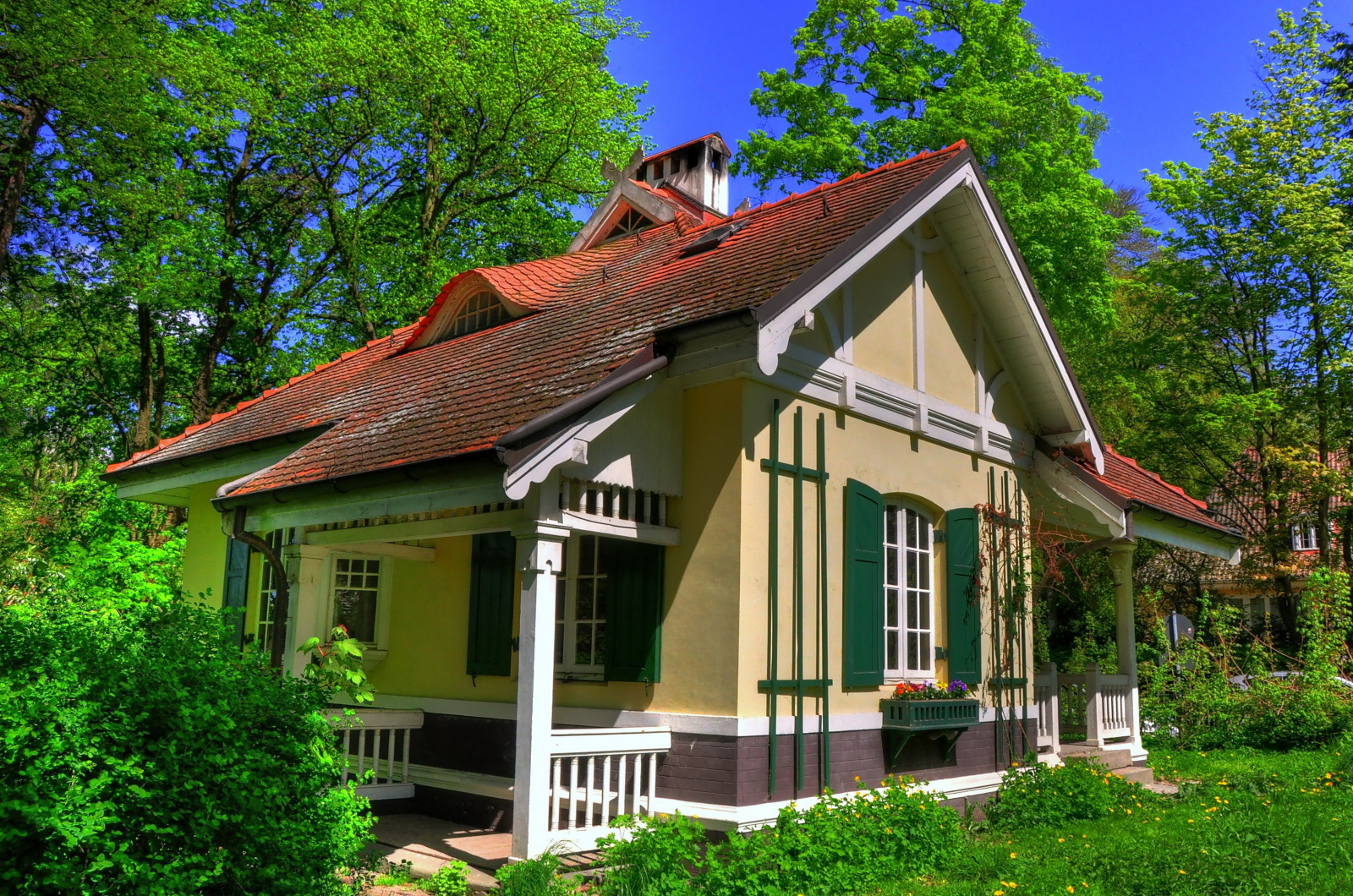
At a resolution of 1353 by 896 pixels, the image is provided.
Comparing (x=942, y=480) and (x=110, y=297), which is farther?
(x=110, y=297)

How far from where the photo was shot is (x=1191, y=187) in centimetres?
2236

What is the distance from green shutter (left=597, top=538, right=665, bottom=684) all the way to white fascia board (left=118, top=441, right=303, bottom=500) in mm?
4685

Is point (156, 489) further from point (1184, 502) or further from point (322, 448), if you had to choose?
point (1184, 502)

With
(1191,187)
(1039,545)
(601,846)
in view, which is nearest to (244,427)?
(601,846)

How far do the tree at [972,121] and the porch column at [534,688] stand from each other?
1647 centimetres

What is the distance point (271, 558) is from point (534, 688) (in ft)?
11.5

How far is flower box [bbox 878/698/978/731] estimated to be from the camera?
890 centimetres

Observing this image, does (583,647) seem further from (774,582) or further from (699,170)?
(699,170)

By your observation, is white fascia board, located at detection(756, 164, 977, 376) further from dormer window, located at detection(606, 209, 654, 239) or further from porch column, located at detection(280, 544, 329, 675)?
dormer window, located at detection(606, 209, 654, 239)

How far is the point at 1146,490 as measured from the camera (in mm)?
12984

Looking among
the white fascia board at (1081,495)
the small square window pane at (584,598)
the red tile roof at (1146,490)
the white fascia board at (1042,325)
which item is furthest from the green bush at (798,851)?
the red tile roof at (1146,490)

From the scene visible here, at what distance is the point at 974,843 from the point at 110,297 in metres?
19.3

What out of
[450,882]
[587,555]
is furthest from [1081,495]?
[450,882]

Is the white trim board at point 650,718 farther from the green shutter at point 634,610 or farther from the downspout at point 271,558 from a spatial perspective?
the downspout at point 271,558
